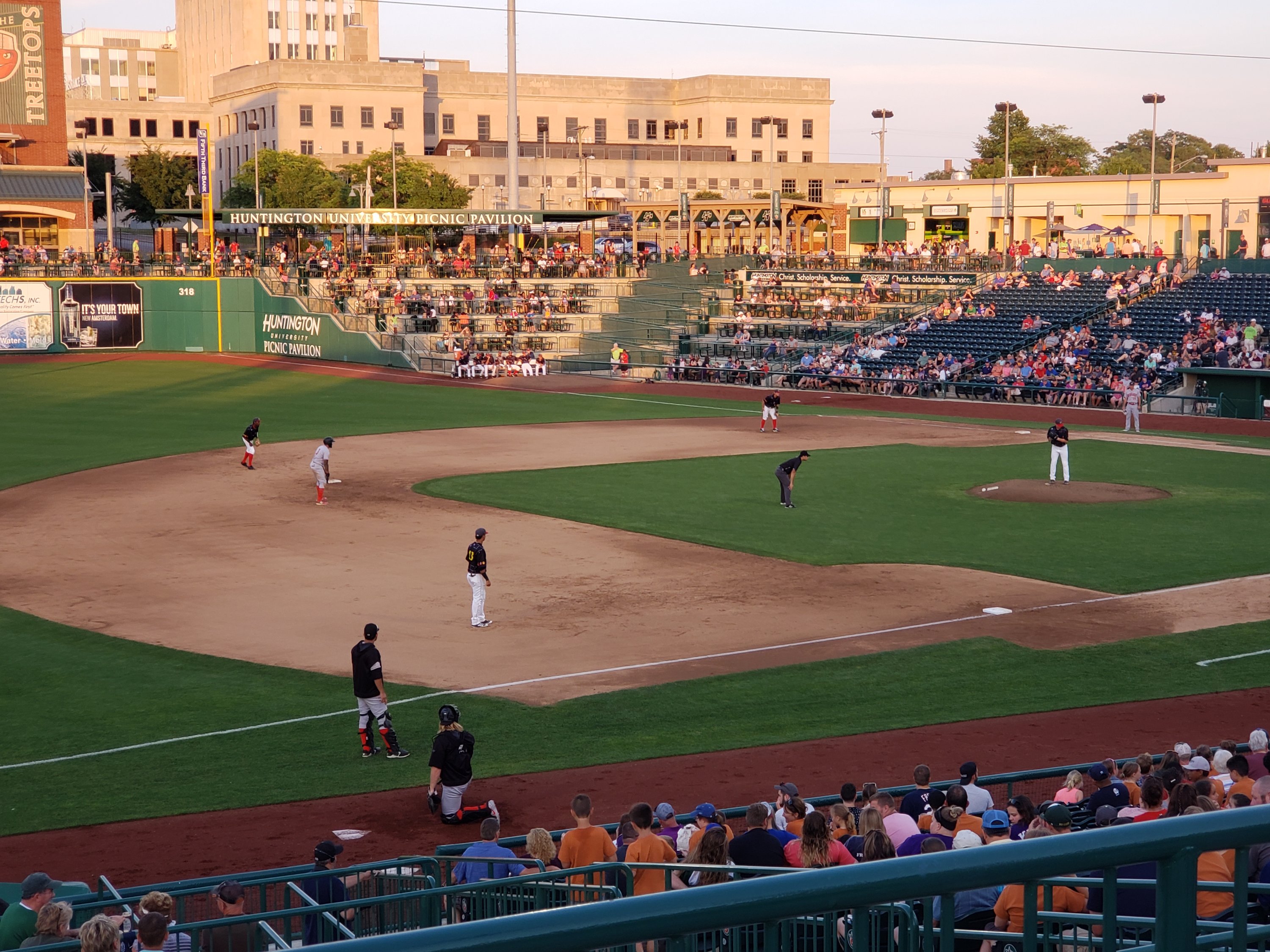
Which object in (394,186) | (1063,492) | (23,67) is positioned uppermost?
(23,67)

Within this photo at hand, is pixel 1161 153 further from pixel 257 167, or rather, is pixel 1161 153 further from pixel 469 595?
pixel 469 595

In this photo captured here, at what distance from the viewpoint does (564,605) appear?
870 inches

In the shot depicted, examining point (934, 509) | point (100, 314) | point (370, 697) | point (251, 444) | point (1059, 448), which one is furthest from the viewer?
point (100, 314)

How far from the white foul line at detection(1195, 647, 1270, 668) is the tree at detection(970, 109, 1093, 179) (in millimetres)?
99086

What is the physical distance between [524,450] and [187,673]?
21822mm

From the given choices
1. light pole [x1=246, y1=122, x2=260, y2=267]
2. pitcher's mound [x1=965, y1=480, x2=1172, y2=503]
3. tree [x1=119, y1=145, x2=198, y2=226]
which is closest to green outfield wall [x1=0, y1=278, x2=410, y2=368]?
light pole [x1=246, y1=122, x2=260, y2=267]

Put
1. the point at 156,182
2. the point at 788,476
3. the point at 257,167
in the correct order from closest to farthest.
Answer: the point at 788,476
the point at 257,167
the point at 156,182

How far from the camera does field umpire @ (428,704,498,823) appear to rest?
531 inches

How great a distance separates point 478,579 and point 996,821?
1122 cm

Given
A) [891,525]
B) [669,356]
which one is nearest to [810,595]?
[891,525]

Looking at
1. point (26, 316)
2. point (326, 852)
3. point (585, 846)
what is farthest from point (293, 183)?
point (585, 846)

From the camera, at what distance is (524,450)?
3997 centimetres

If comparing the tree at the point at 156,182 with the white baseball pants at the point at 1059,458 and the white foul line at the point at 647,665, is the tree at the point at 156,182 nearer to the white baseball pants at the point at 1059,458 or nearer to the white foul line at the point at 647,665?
the white baseball pants at the point at 1059,458

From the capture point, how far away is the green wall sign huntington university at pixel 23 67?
78312 mm
